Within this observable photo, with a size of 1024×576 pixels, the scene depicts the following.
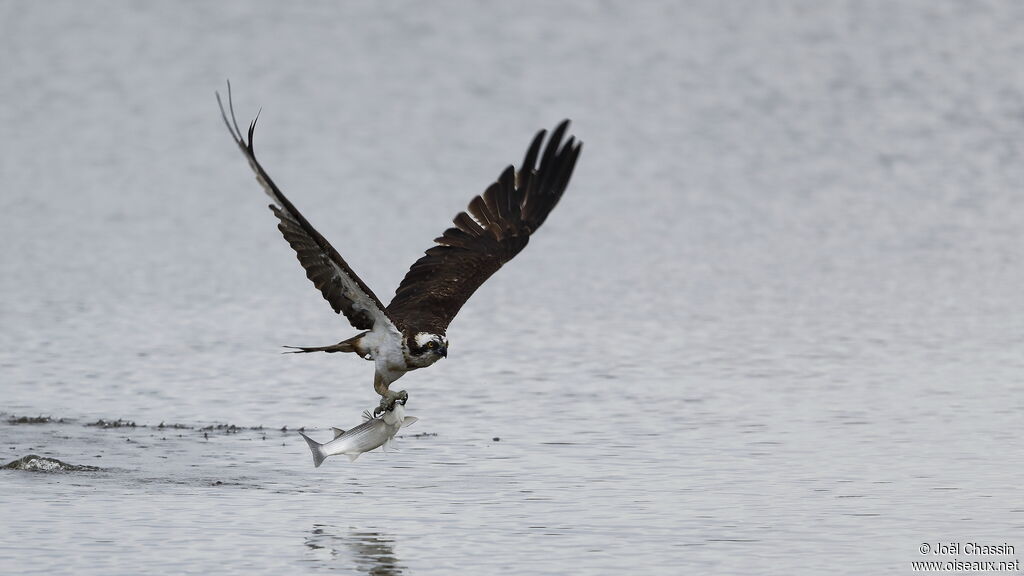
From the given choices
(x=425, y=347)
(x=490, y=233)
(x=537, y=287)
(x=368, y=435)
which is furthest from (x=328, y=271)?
(x=537, y=287)

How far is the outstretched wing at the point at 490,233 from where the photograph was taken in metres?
11.6

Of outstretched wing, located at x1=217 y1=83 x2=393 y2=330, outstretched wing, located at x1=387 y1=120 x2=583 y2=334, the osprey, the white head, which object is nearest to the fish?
the osprey

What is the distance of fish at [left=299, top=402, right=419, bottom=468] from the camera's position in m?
9.83

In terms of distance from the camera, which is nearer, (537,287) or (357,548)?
(357,548)

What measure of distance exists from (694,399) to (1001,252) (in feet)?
23.8

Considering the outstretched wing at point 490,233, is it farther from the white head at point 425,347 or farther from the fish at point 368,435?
the fish at point 368,435

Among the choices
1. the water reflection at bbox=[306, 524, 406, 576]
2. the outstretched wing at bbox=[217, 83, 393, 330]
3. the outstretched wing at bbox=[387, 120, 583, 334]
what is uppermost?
the outstretched wing at bbox=[387, 120, 583, 334]

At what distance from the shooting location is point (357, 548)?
30.4ft

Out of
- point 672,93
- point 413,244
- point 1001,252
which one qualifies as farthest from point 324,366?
point 672,93

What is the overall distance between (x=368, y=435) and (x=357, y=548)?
0.86 meters

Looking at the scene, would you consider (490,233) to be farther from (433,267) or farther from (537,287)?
(537,287)

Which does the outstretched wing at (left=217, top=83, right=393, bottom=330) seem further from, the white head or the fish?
the fish

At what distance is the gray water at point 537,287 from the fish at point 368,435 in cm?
43

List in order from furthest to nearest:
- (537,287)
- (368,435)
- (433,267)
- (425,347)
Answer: (537,287) → (433,267) → (425,347) → (368,435)
